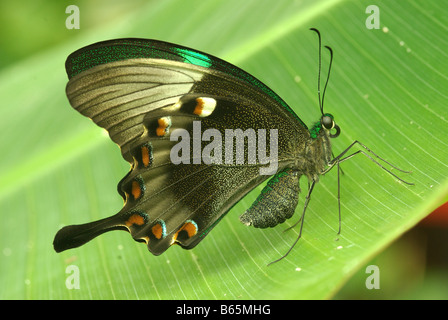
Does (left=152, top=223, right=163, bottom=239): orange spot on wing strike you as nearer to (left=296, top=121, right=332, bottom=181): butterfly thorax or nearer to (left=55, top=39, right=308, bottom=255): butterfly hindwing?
(left=55, top=39, right=308, bottom=255): butterfly hindwing

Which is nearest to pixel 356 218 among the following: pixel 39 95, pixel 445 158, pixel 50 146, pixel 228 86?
pixel 445 158

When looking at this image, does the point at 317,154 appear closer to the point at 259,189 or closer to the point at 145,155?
the point at 259,189

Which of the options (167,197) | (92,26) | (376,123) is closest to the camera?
(167,197)

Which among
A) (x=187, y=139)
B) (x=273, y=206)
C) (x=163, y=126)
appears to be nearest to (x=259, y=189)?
(x=273, y=206)

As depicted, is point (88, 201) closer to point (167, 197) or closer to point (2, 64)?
point (167, 197)

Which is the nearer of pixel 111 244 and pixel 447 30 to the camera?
pixel 111 244
